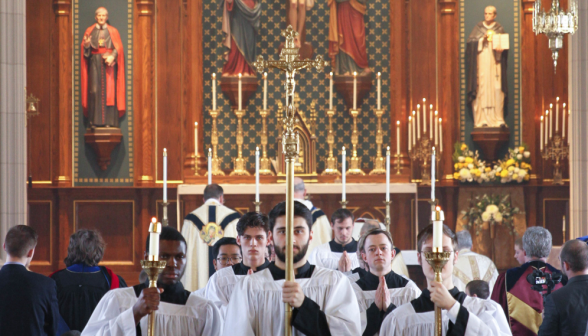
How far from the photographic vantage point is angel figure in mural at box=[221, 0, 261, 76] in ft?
38.0

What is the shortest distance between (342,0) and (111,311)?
8.83 metres

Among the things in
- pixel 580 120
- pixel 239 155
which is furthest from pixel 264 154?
pixel 580 120

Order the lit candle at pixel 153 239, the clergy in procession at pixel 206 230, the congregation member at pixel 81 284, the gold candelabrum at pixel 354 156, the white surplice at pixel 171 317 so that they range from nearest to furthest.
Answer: the lit candle at pixel 153 239 → the white surplice at pixel 171 317 → the congregation member at pixel 81 284 → the clergy in procession at pixel 206 230 → the gold candelabrum at pixel 354 156

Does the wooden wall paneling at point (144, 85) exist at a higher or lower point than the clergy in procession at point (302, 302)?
higher

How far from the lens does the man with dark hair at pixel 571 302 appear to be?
4023 millimetres

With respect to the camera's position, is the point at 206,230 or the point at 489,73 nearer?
the point at 206,230

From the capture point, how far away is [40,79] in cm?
1148

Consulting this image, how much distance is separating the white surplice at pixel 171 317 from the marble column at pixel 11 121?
3650mm

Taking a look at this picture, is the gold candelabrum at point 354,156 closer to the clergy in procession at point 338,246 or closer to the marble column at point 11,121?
the clergy in procession at point 338,246

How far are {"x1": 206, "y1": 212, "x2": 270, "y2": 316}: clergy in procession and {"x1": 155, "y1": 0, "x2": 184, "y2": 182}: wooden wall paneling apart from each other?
7.14 meters

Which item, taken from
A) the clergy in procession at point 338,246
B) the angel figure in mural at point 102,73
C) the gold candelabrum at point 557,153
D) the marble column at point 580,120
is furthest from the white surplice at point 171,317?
the gold candelabrum at point 557,153

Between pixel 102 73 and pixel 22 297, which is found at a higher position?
pixel 102 73

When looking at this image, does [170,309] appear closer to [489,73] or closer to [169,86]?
[169,86]

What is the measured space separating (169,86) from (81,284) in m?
7.24
